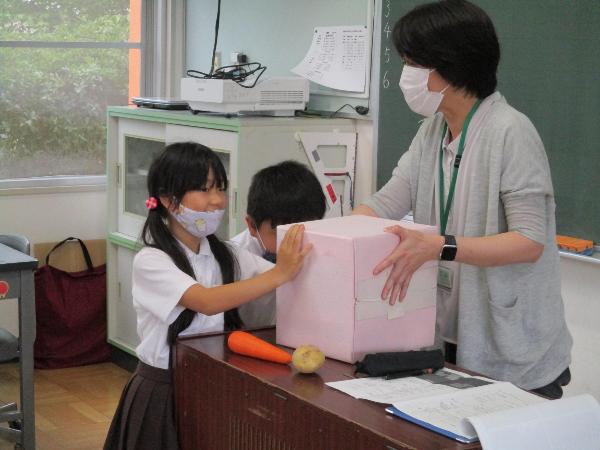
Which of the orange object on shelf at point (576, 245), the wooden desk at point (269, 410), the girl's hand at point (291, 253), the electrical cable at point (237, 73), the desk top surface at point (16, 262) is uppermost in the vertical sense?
the electrical cable at point (237, 73)

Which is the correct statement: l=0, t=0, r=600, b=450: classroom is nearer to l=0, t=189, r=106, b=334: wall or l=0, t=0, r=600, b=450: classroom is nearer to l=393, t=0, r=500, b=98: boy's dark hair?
l=393, t=0, r=500, b=98: boy's dark hair

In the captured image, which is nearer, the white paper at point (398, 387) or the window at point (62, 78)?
the white paper at point (398, 387)

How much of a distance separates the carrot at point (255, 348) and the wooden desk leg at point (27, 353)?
4.99 ft

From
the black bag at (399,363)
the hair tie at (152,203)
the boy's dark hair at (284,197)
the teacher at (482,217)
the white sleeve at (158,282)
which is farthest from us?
the boy's dark hair at (284,197)

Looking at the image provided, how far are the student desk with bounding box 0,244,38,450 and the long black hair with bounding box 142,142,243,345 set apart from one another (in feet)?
3.99

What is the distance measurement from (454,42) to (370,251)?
1.43ft

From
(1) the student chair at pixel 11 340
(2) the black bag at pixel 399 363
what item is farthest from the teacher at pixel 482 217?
(1) the student chair at pixel 11 340

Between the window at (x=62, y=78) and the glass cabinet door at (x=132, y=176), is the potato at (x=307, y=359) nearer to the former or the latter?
the glass cabinet door at (x=132, y=176)

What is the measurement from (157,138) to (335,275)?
2.36m

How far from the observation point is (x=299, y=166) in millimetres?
2268

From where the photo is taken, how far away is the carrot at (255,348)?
1.63m

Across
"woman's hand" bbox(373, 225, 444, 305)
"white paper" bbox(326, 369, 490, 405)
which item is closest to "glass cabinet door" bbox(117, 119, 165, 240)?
"woman's hand" bbox(373, 225, 444, 305)

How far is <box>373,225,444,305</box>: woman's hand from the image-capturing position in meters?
1.62

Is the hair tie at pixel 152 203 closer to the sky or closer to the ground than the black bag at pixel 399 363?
closer to the sky
